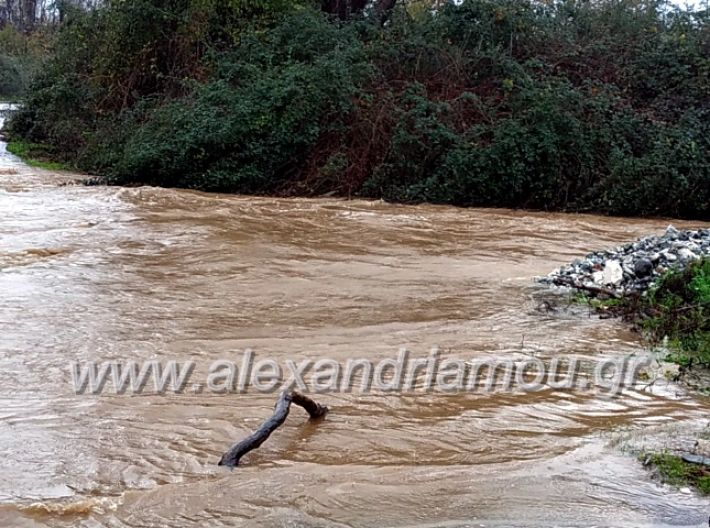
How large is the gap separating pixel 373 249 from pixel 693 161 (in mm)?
7232

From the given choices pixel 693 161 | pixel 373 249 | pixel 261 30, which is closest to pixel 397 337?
pixel 373 249

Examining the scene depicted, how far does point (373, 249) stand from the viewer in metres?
11.2

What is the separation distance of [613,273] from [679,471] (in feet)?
15.3

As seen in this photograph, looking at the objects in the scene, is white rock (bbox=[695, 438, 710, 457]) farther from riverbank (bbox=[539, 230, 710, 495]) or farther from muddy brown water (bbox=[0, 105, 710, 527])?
muddy brown water (bbox=[0, 105, 710, 527])

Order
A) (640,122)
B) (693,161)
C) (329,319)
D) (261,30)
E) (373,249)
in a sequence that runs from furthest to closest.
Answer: (261,30) < (640,122) < (693,161) < (373,249) < (329,319)

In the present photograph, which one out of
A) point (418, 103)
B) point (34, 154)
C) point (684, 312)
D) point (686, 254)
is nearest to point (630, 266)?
point (686, 254)

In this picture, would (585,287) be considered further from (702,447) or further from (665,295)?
(702,447)

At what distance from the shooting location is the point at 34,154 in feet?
75.7

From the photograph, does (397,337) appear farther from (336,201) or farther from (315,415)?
(336,201)

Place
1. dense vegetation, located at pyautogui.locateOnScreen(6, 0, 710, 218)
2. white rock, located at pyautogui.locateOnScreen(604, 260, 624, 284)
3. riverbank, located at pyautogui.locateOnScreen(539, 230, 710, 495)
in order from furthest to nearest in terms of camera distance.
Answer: dense vegetation, located at pyautogui.locateOnScreen(6, 0, 710, 218) < white rock, located at pyautogui.locateOnScreen(604, 260, 624, 284) < riverbank, located at pyautogui.locateOnScreen(539, 230, 710, 495)

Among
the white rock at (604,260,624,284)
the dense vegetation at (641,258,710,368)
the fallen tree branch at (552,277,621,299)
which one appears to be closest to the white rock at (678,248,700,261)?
the dense vegetation at (641,258,710,368)

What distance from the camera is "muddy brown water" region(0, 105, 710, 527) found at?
394cm

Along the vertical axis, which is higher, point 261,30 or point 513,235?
point 261,30

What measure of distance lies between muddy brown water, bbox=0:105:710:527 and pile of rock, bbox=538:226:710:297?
1.68 feet
